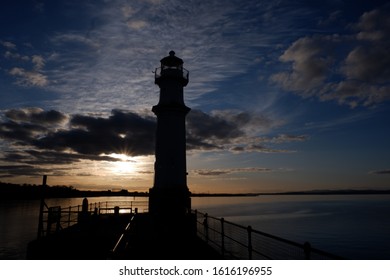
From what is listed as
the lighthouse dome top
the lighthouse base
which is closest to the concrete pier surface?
the lighthouse base

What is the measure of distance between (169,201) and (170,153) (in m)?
3.59

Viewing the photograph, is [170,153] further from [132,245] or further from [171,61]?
[132,245]

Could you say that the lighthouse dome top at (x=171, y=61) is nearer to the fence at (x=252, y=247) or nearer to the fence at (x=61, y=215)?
the fence at (x=61, y=215)

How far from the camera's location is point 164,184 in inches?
879

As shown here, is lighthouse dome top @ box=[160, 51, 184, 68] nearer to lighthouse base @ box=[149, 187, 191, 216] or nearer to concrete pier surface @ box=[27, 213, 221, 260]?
lighthouse base @ box=[149, 187, 191, 216]

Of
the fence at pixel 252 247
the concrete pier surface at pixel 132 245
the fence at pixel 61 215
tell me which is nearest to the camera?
the fence at pixel 252 247

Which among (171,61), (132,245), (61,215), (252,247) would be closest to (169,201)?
(61,215)

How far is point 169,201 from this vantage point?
71.6 ft

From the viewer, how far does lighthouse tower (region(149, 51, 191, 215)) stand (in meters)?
21.9

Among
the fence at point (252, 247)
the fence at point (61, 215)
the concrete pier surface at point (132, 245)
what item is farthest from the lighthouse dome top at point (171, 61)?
the concrete pier surface at point (132, 245)

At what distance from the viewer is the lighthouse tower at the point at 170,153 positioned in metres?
21.9

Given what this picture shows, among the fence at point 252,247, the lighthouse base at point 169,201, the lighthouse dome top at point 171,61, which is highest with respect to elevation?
the lighthouse dome top at point 171,61

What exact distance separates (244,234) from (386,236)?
64.6 ft

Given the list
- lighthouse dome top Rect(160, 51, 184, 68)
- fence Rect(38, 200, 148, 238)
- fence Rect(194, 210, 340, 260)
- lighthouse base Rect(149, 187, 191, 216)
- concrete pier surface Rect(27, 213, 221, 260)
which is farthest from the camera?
lighthouse dome top Rect(160, 51, 184, 68)
